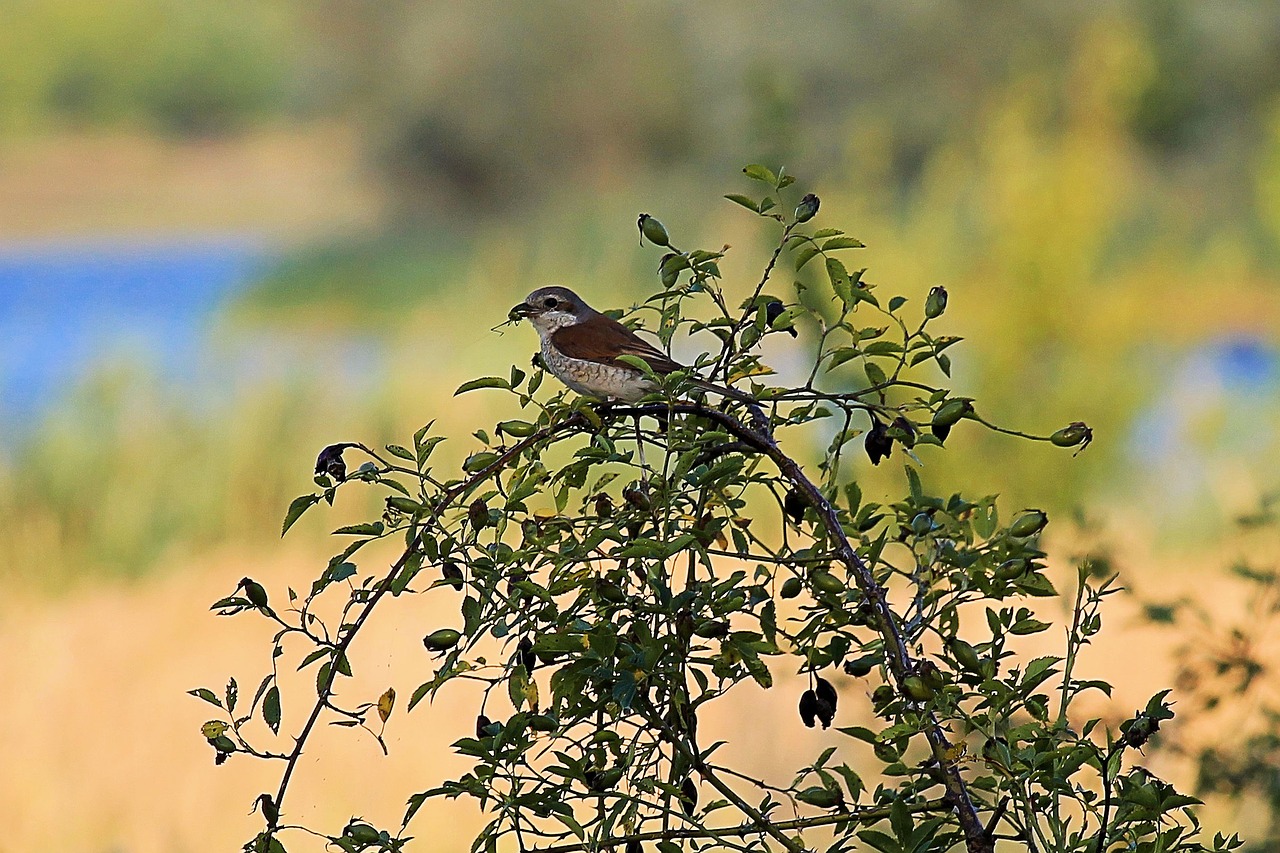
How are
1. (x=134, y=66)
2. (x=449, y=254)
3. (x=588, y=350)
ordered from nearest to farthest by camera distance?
(x=588, y=350) < (x=449, y=254) < (x=134, y=66)

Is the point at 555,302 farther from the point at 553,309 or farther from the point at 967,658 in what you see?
the point at 967,658

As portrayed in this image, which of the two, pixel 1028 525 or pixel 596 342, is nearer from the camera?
pixel 1028 525

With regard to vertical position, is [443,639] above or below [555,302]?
below

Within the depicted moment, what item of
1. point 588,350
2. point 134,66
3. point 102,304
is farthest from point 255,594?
point 134,66

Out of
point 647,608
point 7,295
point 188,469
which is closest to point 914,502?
point 647,608

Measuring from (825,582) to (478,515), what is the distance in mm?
200

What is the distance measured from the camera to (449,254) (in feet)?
30.8

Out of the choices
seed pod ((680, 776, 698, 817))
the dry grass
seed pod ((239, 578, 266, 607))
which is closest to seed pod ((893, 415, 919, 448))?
seed pod ((680, 776, 698, 817))

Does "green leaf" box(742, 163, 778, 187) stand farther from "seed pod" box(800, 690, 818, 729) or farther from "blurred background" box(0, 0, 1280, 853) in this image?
"blurred background" box(0, 0, 1280, 853)

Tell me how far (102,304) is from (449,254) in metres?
2.40

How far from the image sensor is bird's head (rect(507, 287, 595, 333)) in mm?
1363

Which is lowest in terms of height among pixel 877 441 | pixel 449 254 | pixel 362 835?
pixel 362 835

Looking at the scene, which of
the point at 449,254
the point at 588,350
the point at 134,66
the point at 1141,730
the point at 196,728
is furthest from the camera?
the point at 134,66

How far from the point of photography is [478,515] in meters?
0.81
